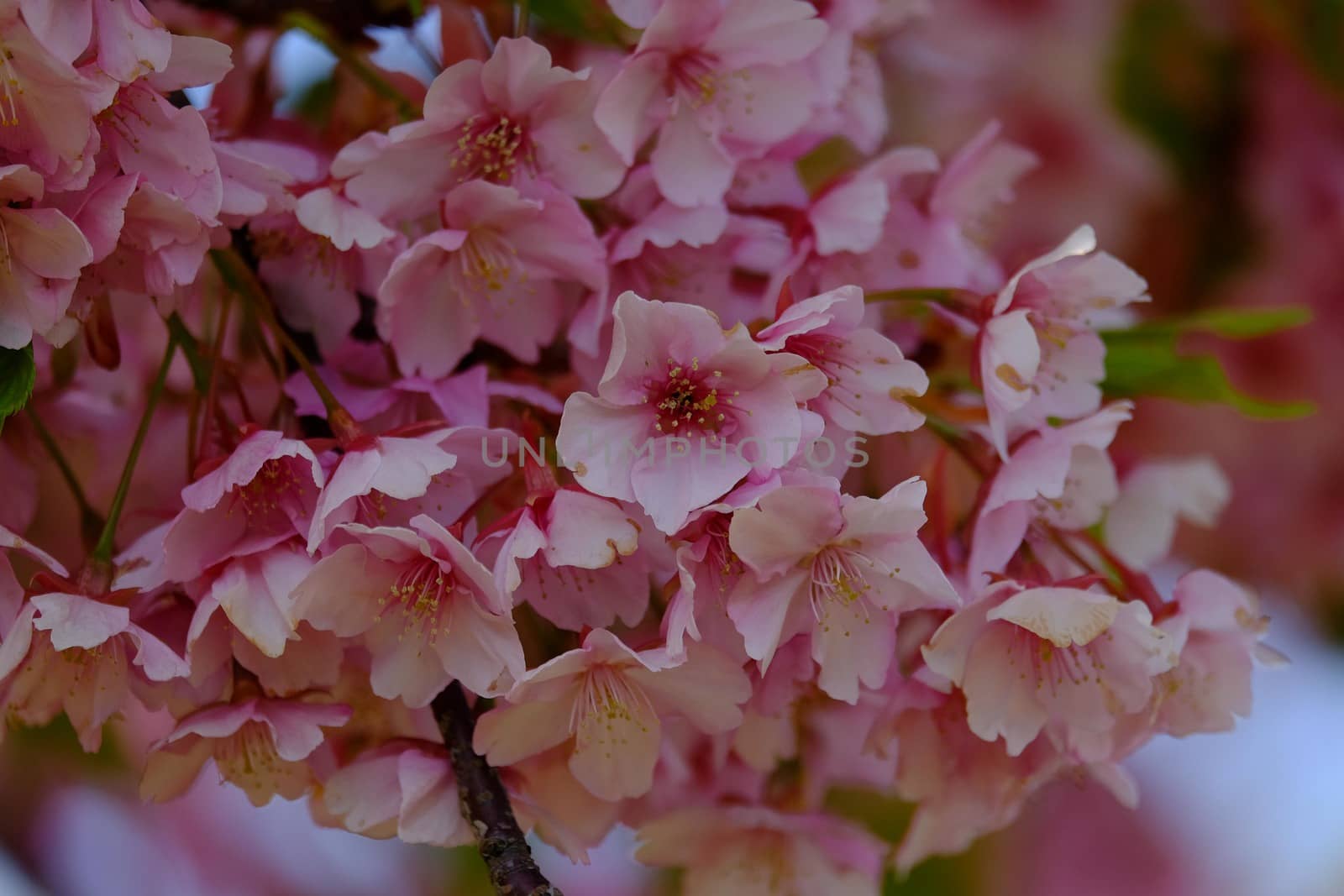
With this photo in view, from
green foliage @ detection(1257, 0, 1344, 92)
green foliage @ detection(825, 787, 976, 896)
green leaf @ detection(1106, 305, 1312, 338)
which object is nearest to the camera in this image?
green leaf @ detection(1106, 305, 1312, 338)

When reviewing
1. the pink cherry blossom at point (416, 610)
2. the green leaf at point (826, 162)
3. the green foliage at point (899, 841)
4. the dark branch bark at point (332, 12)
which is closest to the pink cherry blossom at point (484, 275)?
the pink cherry blossom at point (416, 610)

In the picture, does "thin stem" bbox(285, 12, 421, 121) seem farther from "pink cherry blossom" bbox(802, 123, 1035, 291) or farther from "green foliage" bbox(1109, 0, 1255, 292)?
"green foliage" bbox(1109, 0, 1255, 292)

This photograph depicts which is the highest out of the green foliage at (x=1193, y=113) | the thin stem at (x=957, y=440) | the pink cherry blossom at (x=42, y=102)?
the pink cherry blossom at (x=42, y=102)

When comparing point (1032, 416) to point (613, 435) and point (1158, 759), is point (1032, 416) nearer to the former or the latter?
point (613, 435)

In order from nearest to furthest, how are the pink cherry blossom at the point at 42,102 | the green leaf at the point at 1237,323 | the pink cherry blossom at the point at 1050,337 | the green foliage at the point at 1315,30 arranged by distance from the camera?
1. the pink cherry blossom at the point at 42,102
2. the pink cherry blossom at the point at 1050,337
3. the green leaf at the point at 1237,323
4. the green foliage at the point at 1315,30

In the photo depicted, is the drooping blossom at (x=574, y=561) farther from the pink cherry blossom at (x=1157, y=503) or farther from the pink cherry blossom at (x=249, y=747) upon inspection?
the pink cherry blossom at (x=1157, y=503)

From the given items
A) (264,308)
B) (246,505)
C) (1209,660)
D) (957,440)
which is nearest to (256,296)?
(264,308)

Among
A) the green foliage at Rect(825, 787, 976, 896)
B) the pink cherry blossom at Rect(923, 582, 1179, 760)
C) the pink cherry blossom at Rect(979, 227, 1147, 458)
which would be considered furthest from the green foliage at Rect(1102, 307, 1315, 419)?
the green foliage at Rect(825, 787, 976, 896)

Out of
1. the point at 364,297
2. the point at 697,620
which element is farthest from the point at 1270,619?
the point at 364,297
